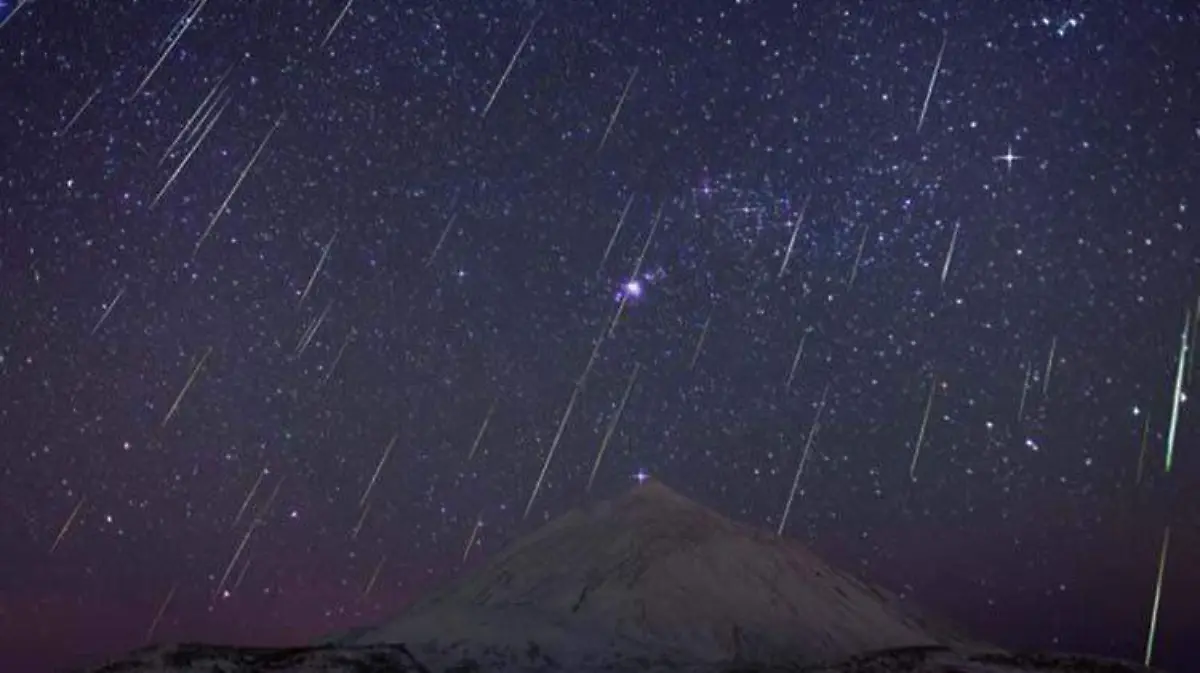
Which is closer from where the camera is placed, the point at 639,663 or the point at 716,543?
the point at 639,663

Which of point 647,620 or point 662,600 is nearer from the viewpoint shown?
point 647,620

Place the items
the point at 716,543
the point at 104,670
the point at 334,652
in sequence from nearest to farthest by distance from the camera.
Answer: the point at 104,670 → the point at 334,652 → the point at 716,543

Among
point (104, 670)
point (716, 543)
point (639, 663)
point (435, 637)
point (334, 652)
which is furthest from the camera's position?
Result: point (716, 543)

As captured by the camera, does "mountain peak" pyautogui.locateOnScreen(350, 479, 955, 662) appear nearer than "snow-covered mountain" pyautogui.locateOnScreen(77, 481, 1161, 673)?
No

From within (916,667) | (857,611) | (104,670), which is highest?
(857,611)

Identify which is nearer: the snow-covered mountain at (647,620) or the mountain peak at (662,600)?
the snow-covered mountain at (647,620)

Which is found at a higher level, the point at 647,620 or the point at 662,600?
the point at 662,600

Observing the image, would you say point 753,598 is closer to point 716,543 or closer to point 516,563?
point 716,543

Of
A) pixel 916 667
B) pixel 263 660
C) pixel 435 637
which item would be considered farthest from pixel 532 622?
pixel 916 667
